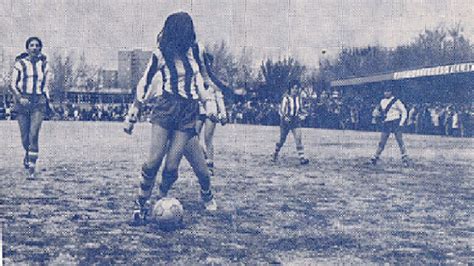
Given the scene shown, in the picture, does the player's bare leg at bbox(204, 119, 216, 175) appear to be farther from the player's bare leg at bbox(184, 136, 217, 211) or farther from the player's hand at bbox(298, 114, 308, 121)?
the player's bare leg at bbox(184, 136, 217, 211)

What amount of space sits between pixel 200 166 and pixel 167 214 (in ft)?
2.70

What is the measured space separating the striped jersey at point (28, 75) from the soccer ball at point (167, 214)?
156 inches

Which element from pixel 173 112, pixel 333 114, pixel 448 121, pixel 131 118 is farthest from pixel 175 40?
pixel 333 114

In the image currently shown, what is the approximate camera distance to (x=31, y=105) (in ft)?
27.3

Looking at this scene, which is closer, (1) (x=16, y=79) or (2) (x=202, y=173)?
(2) (x=202, y=173)

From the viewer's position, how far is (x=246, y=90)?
3575cm

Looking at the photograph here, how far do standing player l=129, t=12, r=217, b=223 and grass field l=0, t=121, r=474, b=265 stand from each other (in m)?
0.57

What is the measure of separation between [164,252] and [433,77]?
24898 millimetres

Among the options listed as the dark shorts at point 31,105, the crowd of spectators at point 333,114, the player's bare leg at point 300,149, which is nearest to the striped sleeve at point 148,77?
the dark shorts at point 31,105

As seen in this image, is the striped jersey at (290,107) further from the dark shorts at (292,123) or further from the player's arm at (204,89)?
the player's arm at (204,89)

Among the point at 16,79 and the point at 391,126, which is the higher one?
the point at 16,79

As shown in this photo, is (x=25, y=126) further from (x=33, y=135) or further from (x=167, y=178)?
(x=167, y=178)

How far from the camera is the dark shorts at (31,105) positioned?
8.30 meters

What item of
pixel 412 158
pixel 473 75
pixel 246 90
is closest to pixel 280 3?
pixel 412 158
